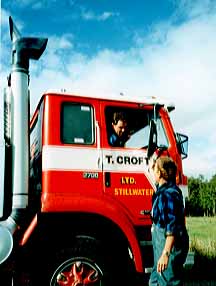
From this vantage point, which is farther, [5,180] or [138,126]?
[138,126]

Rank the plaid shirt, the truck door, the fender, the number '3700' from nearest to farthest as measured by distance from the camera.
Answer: the plaid shirt → the fender → the number '3700' → the truck door

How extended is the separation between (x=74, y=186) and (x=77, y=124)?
0.79 meters

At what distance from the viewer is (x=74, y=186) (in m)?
5.04

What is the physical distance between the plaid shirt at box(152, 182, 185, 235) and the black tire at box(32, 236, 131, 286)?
1290 millimetres

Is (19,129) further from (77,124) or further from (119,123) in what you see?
(119,123)

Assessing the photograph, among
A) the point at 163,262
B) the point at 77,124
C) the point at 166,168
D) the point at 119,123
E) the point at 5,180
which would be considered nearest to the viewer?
the point at 163,262

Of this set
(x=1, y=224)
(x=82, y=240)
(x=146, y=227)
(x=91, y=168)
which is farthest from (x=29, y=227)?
(x=146, y=227)

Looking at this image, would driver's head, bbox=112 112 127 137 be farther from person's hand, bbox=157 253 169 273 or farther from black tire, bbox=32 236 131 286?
person's hand, bbox=157 253 169 273

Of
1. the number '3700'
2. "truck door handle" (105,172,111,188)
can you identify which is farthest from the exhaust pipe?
"truck door handle" (105,172,111,188)

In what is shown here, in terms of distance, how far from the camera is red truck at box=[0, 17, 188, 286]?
4.76 metres

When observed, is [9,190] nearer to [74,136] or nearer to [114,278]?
[74,136]

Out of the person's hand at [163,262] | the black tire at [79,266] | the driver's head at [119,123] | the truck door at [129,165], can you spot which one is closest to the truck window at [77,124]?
the truck door at [129,165]

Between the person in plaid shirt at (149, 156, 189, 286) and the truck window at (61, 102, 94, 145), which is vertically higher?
the truck window at (61, 102, 94, 145)

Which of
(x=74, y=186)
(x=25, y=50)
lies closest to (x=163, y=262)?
(x=74, y=186)
